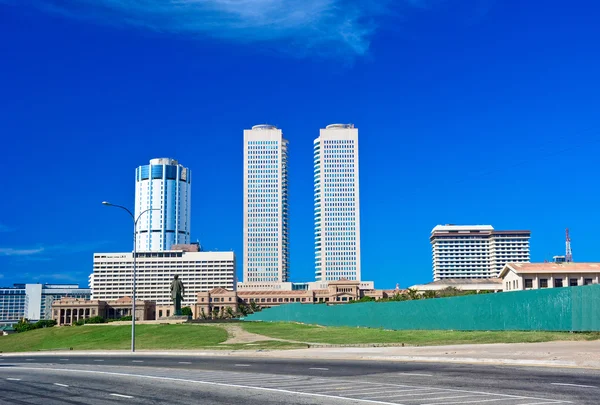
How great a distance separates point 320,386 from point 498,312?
93.1 ft

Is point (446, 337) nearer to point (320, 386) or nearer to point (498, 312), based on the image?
point (498, 312)

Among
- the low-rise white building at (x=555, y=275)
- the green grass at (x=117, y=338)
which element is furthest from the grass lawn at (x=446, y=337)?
the low-rise white building at (x=555, y=275)

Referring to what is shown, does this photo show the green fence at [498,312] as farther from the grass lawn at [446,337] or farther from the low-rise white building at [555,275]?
the low-rise white building at [555,275]

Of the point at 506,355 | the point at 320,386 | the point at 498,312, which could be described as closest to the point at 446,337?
the point at 498,312

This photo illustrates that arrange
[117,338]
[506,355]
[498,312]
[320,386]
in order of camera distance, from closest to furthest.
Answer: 1. [320,386]
2. [506,355]
3. [498,312]
4. [117,338]

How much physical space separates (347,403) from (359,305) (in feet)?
183

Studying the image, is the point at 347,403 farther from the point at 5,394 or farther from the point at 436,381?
the point at 5,394

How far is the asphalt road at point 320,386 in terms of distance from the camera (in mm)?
16078

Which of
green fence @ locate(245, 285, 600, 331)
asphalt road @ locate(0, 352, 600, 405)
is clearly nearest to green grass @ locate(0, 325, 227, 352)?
green fence @ locate(245, 285, 600, 331)

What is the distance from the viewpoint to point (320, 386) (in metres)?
19.3

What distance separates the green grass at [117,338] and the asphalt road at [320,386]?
26.9 meters

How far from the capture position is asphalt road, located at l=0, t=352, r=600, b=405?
52.7 feet

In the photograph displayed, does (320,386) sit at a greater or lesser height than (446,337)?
greater

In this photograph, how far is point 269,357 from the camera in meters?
36.0
